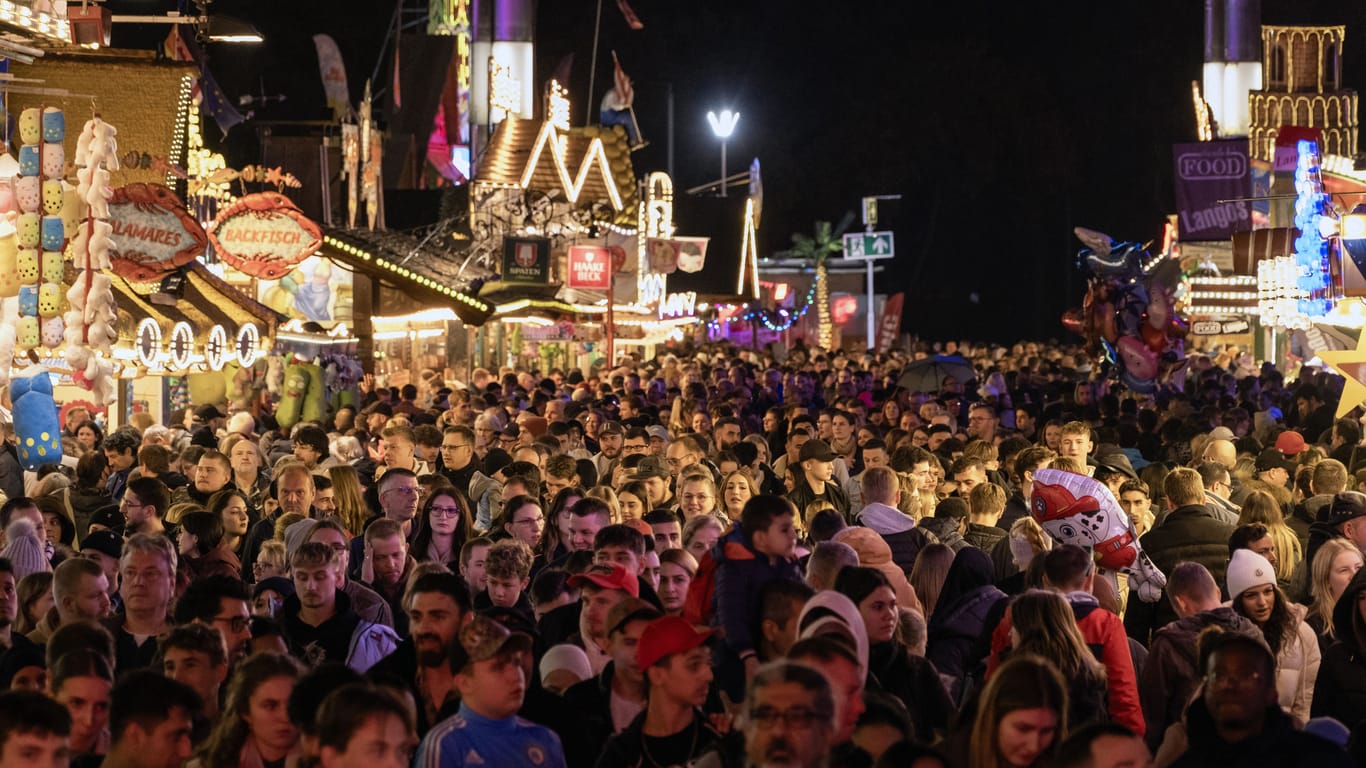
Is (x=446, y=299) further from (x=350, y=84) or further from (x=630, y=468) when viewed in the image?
(x=350, y=84)

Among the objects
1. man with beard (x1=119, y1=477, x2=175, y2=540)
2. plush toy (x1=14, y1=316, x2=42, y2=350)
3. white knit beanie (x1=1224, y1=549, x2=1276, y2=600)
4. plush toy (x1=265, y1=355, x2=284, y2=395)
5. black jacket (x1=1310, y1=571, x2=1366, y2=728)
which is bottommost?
black jacket (x1=1310, y1=571, x2=1366, y2=728)

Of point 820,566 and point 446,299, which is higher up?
point 446,299

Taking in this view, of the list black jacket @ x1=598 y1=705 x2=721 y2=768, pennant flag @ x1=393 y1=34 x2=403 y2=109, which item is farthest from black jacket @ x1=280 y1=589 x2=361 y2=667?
pennant flag @ x1=393 y1=34 x2=403 y2=109

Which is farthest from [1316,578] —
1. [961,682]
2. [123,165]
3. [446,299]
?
[446,299]

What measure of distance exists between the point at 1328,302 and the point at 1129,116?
58742mm

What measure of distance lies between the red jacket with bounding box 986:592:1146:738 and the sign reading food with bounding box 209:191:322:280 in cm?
1558

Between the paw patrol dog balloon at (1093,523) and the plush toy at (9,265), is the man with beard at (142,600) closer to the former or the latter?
the paw patrol dog balloon at (1093,523)

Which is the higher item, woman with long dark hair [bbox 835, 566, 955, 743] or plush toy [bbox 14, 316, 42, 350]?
plush toy [bbox 14, 316, 42, 350]

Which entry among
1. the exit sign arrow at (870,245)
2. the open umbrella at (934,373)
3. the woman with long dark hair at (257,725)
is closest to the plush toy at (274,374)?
the open umbrella at (934,373)

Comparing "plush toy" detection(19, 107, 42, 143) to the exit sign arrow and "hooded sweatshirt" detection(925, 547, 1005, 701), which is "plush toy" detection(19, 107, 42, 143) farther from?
the exit sign arrow

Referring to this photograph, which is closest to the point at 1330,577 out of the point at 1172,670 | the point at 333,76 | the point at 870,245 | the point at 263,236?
the point at 1172,670

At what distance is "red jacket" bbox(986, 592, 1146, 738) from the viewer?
6770 millimetres

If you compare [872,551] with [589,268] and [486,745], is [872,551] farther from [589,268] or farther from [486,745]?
[589,268]

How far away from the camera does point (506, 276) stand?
32219mm
